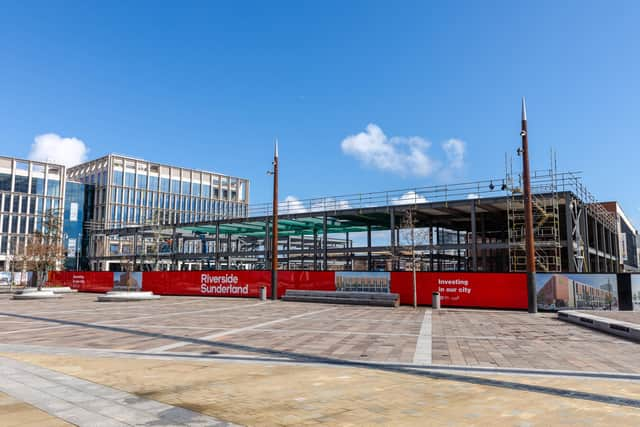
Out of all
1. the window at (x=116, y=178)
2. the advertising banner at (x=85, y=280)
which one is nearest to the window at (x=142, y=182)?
the window at (x=116, y=178)

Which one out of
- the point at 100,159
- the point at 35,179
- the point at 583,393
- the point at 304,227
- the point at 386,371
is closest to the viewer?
the point at 583,393

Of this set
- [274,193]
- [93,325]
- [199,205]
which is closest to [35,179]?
[199,205]

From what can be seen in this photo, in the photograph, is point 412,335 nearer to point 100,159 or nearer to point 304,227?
point 304,227

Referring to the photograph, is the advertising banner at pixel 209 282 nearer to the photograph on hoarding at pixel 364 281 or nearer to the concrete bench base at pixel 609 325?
the photograph on hoarding at pixel 364 281

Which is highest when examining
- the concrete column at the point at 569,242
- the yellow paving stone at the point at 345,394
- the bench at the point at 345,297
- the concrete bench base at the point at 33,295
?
the concrete column at the point at 569,242

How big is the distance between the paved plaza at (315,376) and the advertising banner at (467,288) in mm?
7946

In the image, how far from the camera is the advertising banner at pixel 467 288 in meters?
21.5

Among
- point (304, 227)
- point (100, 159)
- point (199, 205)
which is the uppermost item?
point (100, 159)

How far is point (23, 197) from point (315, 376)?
8886cm

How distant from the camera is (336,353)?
9656 mm

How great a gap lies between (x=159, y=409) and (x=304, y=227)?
42.2 meters

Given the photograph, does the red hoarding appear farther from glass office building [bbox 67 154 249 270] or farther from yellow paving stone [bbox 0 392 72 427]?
glass office building [bbox 67 154 249 270]

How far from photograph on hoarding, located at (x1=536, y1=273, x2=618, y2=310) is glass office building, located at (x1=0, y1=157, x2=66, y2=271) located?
79.5 meters

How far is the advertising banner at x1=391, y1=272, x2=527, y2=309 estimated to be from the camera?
2152 centimetres
